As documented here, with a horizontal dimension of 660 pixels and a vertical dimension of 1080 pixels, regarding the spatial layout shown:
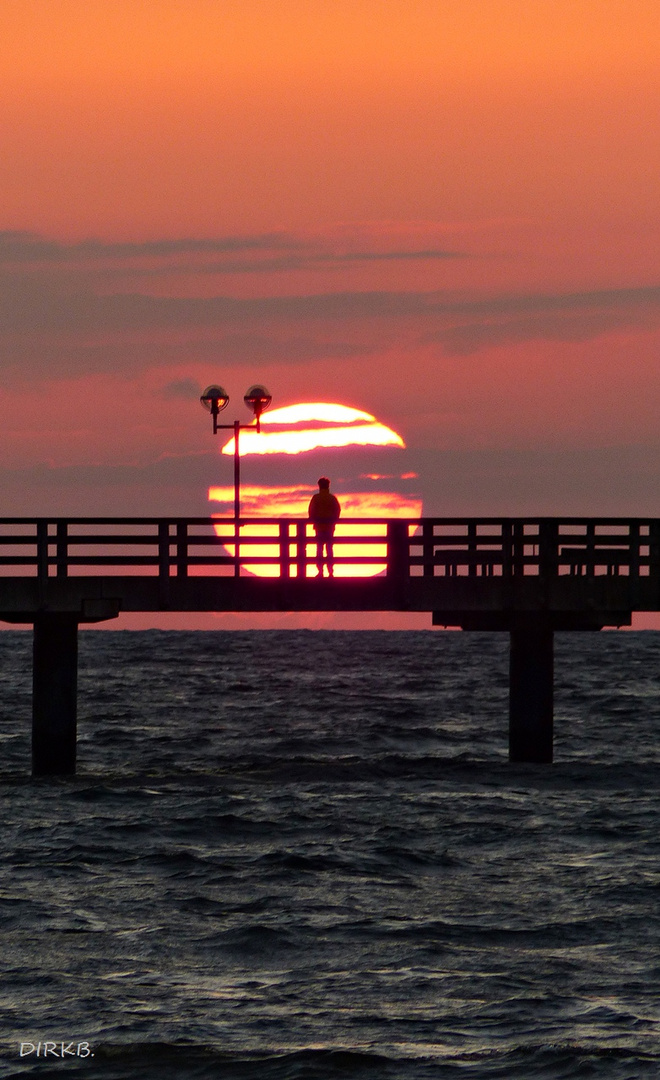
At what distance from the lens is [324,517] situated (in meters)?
24.9

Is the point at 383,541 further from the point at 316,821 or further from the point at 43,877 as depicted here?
the point at 43,877

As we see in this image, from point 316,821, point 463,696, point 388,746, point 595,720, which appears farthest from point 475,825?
point 463,696

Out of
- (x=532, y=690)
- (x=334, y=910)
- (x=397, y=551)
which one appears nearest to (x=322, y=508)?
(x=397, y=551)

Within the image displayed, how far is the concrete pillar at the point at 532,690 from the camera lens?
1064 inches

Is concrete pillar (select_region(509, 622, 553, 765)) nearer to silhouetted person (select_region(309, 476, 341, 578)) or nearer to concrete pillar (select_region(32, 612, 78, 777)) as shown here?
silhouetted person (select_region(309, 476, 341, 578))

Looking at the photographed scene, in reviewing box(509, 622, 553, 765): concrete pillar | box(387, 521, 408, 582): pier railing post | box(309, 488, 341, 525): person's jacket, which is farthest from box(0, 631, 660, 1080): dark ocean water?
box(309, 488, 341, 525): person's jacket

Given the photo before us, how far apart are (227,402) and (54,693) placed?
5471 mm

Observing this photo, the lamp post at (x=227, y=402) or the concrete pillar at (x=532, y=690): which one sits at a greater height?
the lamp post at (x=227, y=402)

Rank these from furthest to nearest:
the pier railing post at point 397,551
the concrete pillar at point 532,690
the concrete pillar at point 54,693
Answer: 1. the concrete pillar at point 532,690
2. the concrete pillar at point 54,693
3. the pier railing post at point 397,551

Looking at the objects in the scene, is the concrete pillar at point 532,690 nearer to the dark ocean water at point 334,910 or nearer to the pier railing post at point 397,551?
the dark ocean water at point 334,910

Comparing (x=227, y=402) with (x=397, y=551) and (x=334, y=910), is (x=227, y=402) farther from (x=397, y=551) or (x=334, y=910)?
(x=334, y=910)

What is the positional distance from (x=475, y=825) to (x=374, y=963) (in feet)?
25.0

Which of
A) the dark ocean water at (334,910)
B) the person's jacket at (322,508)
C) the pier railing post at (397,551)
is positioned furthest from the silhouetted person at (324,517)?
the dark ocean water at (334,910)

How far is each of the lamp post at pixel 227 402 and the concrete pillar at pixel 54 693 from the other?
3.46 meters
